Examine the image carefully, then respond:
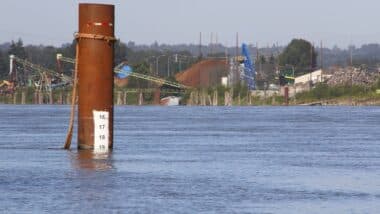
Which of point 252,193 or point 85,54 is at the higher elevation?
point 85,54

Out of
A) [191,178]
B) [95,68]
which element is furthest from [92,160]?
[191,178]

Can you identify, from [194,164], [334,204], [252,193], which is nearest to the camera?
[334,204]

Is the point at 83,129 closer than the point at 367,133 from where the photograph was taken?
Yes

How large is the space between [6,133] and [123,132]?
5.91 meters

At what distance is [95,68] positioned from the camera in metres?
42.7

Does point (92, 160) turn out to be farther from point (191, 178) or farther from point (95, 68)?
point (191, 178)

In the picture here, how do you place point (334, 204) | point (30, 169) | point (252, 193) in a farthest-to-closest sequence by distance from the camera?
point (30, 169), point (252, 193), point (334, 204)

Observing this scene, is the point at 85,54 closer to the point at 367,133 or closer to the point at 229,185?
the point at 229,185

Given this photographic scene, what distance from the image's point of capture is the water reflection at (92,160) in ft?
125

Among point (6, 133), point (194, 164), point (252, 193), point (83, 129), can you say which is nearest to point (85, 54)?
point (83, 129)

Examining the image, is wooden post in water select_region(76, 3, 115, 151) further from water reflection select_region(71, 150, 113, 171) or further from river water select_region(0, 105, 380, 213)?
river water select_region(0, 105, 380, 213)

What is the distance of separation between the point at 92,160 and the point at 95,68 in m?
3.76

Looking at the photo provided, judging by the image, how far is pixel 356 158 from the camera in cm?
4528

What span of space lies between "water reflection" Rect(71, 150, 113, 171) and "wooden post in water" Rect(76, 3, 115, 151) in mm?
761
